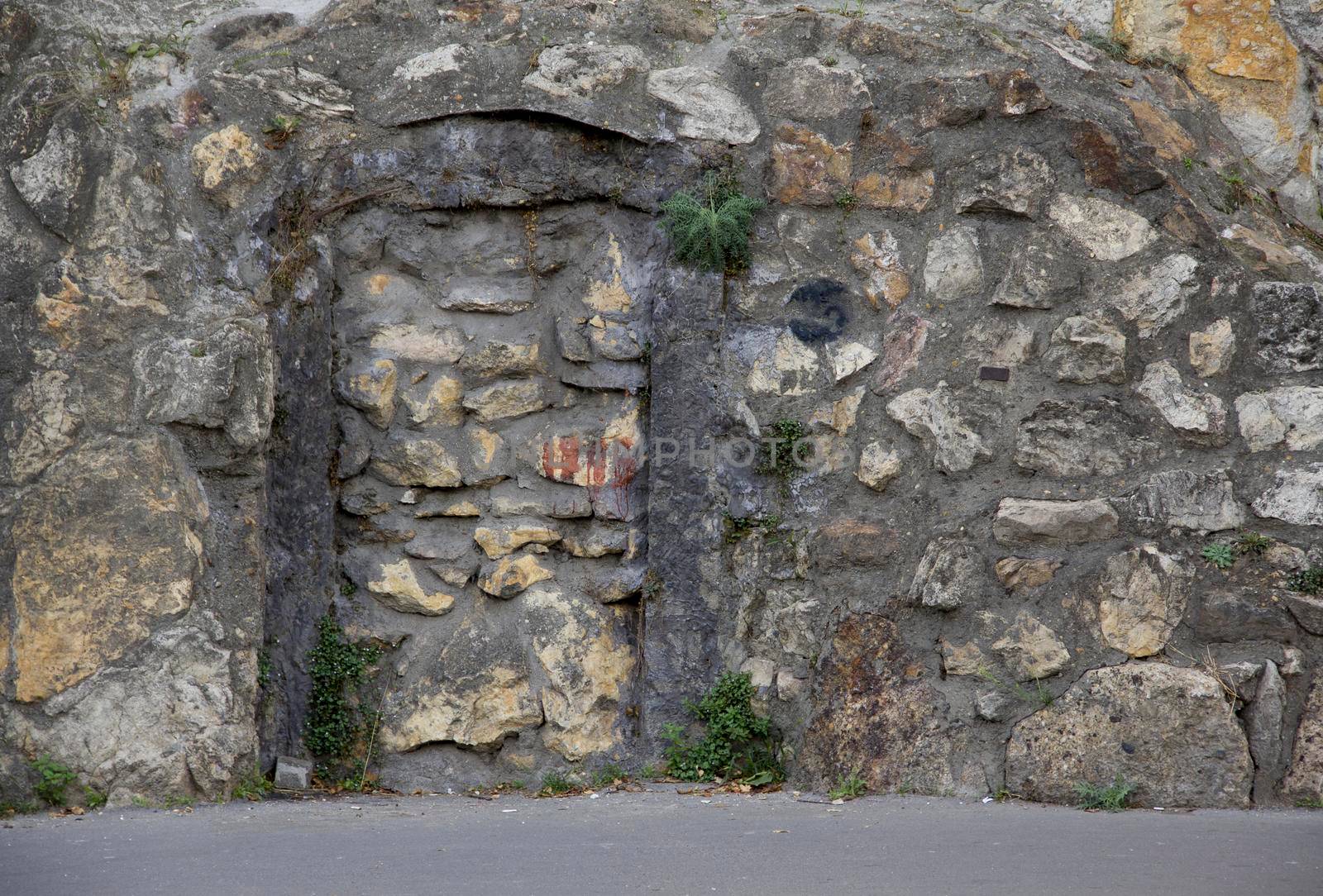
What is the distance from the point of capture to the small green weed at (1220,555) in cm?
390

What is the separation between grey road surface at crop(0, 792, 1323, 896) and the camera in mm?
3033

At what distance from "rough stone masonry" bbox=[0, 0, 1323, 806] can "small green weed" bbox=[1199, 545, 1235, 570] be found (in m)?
0.03

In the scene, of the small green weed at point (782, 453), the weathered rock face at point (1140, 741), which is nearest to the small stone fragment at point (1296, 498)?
the weathered rock face at point (1140, 741)

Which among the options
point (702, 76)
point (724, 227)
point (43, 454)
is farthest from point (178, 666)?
point (702, 76)

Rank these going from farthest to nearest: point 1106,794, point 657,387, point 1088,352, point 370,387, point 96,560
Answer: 1. point 370,387
2. point 657,387
3. point 1088,352
4. point 96,560
5. point 1106,794

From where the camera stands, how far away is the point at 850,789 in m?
3.98

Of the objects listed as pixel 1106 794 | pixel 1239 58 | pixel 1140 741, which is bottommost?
pixel 1106 794

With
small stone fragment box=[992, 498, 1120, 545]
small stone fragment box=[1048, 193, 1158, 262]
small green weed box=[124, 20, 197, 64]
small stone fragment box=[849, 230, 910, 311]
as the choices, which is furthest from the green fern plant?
small green weed box=[124, 20, 197, 64]

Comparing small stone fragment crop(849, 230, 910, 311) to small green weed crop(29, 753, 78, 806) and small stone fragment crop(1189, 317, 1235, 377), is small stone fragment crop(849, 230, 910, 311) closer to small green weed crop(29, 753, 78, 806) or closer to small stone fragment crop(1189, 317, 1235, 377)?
small stone fragment crop(1189, 317, 1235, 377)

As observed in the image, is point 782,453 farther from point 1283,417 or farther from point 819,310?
point 1283,417

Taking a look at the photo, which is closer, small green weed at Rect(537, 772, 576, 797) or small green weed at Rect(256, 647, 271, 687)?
small green weed at Rect(256, 647, 271, 687)

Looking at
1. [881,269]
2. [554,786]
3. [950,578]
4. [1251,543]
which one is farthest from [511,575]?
[1251,543]

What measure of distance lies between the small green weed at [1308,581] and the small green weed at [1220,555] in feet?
0.57

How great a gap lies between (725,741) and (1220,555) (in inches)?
68.7
